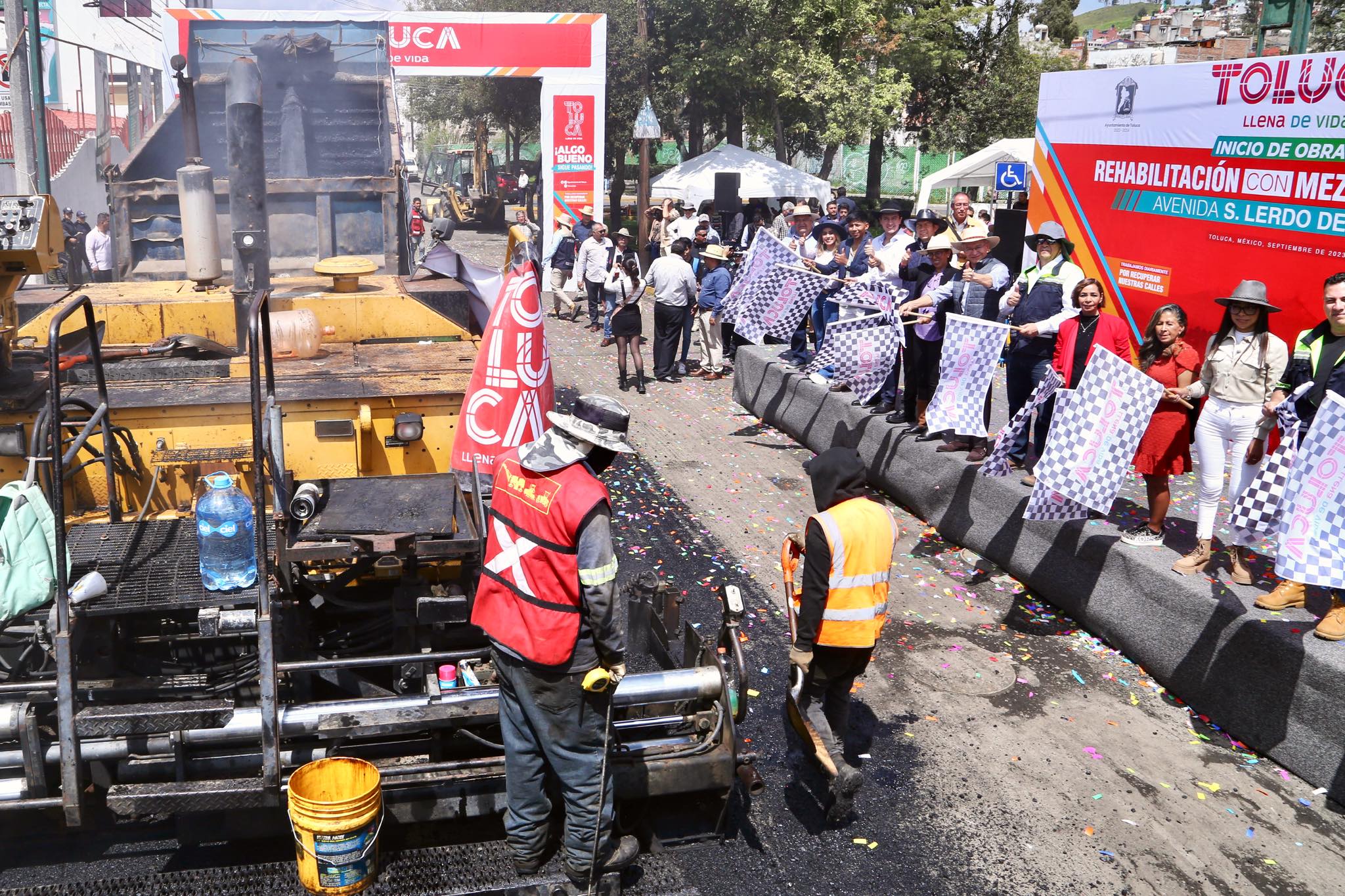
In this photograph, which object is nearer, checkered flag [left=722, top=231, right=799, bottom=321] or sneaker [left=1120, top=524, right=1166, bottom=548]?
sneaker [left=1120, top=524, right=1166, bottom=548]

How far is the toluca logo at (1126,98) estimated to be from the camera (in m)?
13.1

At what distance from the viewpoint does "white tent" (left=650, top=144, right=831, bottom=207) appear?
86.1 ft

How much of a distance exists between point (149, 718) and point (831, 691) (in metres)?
3.09

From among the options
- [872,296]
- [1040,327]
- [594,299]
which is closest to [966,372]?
[1040,327]

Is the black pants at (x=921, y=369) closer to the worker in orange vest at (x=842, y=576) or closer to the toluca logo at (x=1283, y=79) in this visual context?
the toluca logo at (x=1283, y=79)

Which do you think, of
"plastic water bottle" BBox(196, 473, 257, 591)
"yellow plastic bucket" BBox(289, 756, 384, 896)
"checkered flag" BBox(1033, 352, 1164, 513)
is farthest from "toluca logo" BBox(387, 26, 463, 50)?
"yellow plastic bucket" BBox(289, 756, 384, 896)

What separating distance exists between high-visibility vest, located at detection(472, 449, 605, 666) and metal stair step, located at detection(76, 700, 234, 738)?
48.4 inches

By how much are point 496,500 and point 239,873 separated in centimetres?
182

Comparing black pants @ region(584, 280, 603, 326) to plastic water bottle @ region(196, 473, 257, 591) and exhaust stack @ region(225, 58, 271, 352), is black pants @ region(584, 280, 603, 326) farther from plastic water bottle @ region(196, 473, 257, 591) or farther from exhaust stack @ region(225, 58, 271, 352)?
plastic water bottle @ region(196, 473, 257, 591)

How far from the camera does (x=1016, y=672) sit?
6883 mm

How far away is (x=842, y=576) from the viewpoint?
16.9 ft

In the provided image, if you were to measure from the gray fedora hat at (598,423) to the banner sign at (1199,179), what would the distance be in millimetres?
8535

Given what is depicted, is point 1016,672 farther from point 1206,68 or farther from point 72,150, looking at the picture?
point 72,150

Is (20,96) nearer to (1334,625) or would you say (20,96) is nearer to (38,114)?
(38,114)
